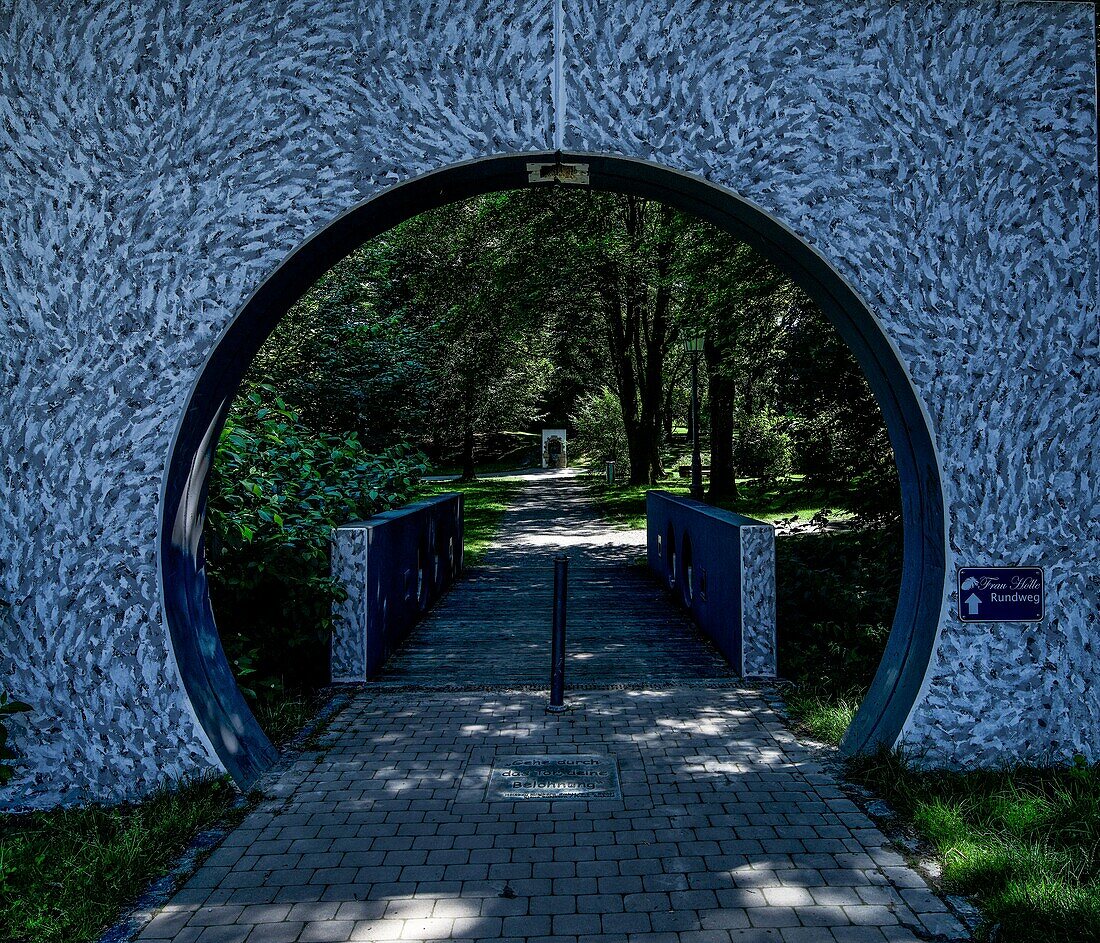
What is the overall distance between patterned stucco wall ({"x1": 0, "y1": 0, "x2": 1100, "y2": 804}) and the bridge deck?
2800 millimetres

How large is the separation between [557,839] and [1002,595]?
2786 millimetres

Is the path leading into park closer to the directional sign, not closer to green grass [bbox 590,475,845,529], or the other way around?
the directional sign

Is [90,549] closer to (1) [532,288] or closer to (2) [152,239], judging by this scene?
(2) [152,239]

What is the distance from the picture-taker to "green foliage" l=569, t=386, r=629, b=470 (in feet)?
129

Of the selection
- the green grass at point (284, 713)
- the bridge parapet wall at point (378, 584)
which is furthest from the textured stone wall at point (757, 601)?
the green grass at point (284, 713)

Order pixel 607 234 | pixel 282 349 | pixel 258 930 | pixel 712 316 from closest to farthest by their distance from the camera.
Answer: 1. pixel 258 930
2. pixel 712 316
3. pixel 282 349
4. pixel 607 234

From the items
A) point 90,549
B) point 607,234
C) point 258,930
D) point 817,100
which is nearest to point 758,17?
point 817,100

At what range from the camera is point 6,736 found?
4.51 metres

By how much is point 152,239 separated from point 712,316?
28.2 ft

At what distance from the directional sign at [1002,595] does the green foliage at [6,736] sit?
4.99 m

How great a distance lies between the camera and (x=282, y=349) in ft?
50.9

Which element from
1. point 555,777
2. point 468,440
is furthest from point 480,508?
point 555,777

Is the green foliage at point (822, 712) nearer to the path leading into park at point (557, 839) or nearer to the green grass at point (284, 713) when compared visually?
the path leading into park at point (557, 839)

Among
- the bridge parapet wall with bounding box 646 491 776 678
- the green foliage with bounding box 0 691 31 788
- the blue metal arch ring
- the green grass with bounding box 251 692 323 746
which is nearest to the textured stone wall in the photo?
the bridge parapet wall with bounding box 646 491 776 678
